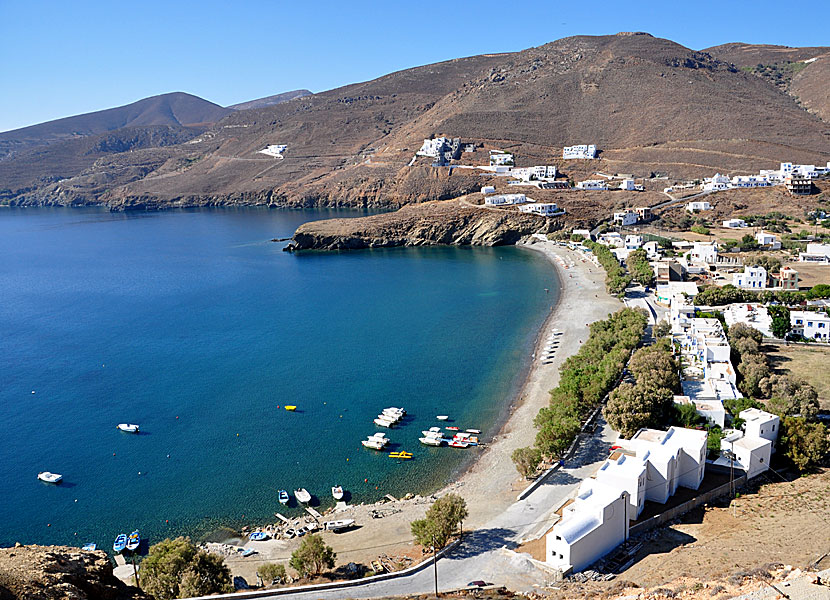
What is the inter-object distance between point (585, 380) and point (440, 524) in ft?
59.4

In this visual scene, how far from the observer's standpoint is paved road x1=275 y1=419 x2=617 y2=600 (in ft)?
73.7

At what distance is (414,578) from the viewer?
2319 cm

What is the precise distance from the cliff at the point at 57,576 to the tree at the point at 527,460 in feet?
60.0

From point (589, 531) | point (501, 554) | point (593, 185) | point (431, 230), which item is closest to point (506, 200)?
point (431, 230)

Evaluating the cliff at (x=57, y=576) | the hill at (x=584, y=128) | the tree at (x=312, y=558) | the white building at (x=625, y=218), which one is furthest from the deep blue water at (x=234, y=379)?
the hill at (x=584, y=128)

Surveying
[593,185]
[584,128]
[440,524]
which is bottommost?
[440,524]

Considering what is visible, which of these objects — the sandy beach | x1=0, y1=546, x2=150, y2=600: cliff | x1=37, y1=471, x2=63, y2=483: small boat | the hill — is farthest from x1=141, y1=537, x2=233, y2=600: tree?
the hill

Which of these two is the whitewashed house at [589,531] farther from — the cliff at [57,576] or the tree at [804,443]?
the cliff at [57,576]

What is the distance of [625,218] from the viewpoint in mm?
101312

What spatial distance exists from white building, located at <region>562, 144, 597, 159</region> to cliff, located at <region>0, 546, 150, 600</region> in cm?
13787

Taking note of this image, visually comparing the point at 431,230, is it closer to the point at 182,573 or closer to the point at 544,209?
the point at 544,209

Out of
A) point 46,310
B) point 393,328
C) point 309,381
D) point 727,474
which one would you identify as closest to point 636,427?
point 727,474

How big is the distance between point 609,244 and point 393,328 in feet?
144

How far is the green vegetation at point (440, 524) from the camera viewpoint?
2514 cm
